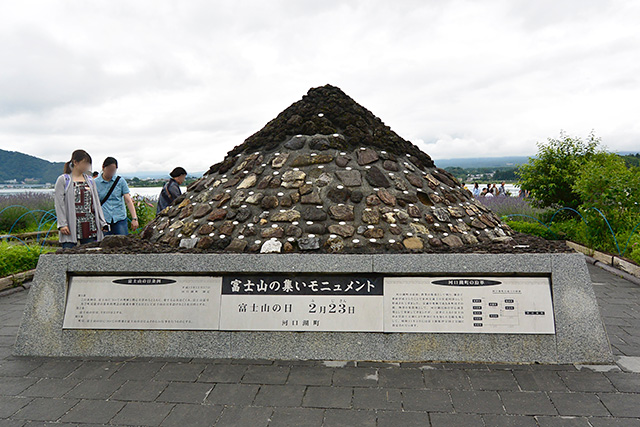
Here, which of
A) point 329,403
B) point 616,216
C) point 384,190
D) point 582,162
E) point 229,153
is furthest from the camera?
point 582,162

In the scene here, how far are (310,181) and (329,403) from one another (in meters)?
2.39

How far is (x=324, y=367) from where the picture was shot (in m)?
3.26

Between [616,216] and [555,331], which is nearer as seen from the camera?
[555,331]

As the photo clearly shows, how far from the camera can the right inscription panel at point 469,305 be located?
3355 mm

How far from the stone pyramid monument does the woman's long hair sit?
103 cm

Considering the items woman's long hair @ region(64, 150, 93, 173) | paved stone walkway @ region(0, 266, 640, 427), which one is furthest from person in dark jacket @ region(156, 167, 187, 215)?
paved stone walkway @ region(0, 266, 640, 427)

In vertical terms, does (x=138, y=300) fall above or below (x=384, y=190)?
below

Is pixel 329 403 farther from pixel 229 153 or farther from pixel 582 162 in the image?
pixel 582 162

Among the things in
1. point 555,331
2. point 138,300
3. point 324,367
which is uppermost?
point 138,300

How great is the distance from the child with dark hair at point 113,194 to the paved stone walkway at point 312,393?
204 cm

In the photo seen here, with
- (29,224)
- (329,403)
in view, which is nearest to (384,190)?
(329,403)

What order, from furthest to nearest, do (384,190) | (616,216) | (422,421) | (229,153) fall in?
(616,216) → (229,153) → (384,190) → (422,421)

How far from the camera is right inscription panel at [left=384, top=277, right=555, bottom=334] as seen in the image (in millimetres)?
3355

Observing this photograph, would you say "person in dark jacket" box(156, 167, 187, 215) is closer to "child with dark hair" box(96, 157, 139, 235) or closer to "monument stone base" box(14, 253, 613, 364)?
"child with dark hair" box(96, 157, 139, 235)
